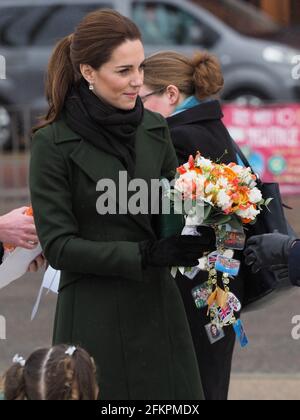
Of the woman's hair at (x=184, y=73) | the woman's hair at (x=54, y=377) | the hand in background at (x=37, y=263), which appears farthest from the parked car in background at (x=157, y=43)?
the woman's hair at (x=54, y=377)

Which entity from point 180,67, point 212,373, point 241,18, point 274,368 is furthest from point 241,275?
point 241,18

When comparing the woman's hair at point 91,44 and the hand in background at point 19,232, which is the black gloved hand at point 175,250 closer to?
the woman's hair at point 91,44

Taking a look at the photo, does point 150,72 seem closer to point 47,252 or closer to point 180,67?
point 180,67

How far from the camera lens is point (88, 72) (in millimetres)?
3635

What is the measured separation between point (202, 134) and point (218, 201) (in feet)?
2.79

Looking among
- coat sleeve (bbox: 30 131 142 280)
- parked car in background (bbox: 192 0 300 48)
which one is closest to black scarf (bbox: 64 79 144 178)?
coat sleeve (bbox: 30 131 142 280)

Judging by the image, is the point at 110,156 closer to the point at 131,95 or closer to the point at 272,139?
the point at 131,95

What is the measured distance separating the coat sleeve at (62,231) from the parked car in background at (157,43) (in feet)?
38.5

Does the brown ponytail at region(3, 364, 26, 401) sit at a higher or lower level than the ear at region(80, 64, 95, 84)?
lower

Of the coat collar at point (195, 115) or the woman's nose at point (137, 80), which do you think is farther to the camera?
the coat collar at point (195, 115)

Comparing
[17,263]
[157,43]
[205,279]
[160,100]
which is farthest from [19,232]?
[157,43]

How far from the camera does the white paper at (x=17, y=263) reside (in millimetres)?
4145

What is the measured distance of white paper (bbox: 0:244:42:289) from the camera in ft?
13.6

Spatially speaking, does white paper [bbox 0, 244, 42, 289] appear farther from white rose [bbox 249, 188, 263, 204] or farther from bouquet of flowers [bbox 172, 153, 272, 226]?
white rose [bbox 249, 188, 263, 204]
